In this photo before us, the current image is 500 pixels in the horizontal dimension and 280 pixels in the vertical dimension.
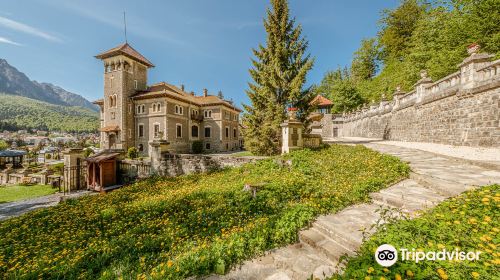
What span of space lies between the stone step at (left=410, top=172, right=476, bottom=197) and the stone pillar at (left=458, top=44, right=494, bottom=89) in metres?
7.16

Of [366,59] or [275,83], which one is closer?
[275,83]

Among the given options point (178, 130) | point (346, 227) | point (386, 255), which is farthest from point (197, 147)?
point (386, 255)

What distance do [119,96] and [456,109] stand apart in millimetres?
34019

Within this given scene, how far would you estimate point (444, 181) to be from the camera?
4703 mm

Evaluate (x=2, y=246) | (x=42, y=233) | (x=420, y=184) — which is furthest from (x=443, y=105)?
(x=2, y=246)

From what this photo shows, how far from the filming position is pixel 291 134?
10.6m

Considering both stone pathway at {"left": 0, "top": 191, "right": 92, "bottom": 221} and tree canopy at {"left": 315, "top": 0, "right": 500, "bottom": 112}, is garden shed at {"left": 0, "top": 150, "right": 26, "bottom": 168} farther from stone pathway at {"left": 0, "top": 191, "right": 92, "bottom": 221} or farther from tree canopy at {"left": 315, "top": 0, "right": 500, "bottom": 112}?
tree canopy at {"left": 315, "top": 0, "right": 500, "bottom": 112}

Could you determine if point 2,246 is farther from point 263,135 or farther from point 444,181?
point 444,181

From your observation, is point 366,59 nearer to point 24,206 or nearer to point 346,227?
point 346,227

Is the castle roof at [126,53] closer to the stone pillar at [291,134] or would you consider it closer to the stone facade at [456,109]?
the stone pillar at [291,134]

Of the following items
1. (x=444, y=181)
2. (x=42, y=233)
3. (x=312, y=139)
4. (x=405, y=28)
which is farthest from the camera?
(x=405, y=28)

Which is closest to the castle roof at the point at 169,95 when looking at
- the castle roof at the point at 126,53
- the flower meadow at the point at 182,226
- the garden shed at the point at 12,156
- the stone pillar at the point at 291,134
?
the castle roof at the point at 126,53

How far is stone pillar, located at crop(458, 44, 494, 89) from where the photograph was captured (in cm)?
834

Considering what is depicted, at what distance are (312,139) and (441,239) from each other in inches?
390
